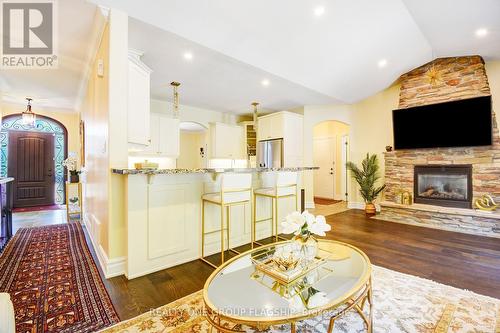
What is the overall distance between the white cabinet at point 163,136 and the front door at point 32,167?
149 inches

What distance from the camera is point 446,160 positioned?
455cm

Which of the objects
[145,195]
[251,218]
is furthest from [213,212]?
[145,195]

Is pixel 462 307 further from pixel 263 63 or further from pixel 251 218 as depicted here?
pixel 263 63

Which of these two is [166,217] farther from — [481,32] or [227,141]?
[481,32]

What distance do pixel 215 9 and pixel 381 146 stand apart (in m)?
4.74

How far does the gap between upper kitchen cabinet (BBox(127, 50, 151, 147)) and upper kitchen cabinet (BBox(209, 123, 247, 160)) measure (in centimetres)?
337

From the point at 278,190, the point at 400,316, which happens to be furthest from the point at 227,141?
the point at 400,316

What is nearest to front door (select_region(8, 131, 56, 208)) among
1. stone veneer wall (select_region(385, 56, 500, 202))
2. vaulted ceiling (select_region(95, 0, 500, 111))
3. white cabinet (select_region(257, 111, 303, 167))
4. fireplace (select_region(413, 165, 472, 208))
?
vaulted ceiling (select_region(95, 0, 500, 111))

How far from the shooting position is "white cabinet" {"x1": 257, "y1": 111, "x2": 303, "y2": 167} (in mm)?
5762

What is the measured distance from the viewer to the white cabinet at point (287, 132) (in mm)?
5762

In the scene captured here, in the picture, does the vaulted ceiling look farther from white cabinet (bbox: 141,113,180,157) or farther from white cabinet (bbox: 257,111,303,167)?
white cabinet (bbox: 257,111,303,167)

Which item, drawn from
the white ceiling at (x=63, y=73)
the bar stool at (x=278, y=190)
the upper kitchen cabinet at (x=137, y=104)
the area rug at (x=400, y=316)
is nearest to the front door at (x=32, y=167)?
the white ceiling at (x=63, y=73)

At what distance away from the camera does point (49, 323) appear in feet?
5.26

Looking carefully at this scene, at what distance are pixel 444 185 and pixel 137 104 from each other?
18.3 feet
